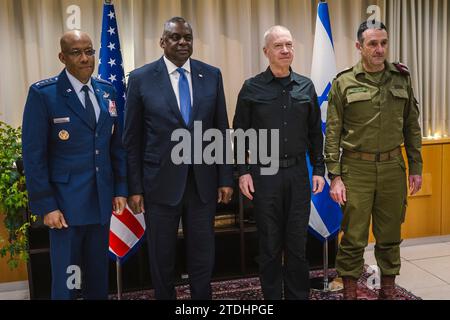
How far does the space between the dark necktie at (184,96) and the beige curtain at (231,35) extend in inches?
53.0

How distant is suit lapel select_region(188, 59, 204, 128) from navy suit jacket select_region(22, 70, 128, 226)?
0.39 meters

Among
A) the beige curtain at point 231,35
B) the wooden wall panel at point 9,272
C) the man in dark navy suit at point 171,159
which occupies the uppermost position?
the beige curtain at point 231,35

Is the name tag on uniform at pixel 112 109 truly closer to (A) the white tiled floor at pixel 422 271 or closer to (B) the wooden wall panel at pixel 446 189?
(A) the white tiled floor at pixel 422 271

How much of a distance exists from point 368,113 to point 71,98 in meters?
1.54

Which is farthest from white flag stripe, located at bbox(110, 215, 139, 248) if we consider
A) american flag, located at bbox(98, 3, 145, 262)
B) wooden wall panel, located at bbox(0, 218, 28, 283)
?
wooden wall panel, located at bbox(0, 218, 28, 283)

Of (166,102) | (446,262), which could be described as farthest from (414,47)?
(166,102)

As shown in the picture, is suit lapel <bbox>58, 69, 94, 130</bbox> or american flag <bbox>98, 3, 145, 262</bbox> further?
american flag <bbox>98, 3, 145, 262</bbox>

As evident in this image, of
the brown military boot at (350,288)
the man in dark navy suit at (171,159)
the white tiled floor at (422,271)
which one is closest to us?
the man in dark navy suit at (171,159)

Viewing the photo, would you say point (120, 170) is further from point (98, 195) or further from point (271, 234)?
point (271, 234)

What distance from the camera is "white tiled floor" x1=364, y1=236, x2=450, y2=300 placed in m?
3.12

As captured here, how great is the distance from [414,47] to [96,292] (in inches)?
127

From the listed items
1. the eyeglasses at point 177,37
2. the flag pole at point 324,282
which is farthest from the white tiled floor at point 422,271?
the eyeglasses at point 177,37

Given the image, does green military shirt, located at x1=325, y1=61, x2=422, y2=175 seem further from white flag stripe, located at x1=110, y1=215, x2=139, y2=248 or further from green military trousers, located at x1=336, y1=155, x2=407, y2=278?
white flag stripe, located at x1=110, y1=215, x2=139, y2=248

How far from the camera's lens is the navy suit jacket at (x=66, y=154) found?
80.0 inches
